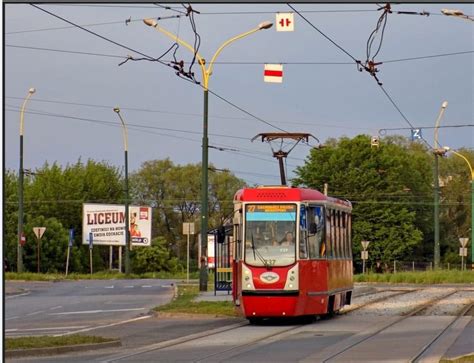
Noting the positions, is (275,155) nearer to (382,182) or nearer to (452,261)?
(382,182)

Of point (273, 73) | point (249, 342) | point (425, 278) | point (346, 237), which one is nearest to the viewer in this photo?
point (273, 73)

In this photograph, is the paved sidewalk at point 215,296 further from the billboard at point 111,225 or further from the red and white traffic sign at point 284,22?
the billboard at point 111,225

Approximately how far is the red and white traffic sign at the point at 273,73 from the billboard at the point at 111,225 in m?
55.6

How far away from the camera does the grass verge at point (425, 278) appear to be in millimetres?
56469

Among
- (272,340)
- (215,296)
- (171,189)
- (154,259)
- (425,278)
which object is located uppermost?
(171,189)

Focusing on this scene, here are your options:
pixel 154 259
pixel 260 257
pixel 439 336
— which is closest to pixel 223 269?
pixel 260 257

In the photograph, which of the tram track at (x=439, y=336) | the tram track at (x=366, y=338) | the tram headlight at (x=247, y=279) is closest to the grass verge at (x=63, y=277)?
the tram track at (x=439, y=336)

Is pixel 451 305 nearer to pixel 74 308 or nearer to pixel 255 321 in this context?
pixel 255 321

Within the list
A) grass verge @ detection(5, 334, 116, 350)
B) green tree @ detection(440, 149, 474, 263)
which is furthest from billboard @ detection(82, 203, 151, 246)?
grass verge @ detection(5, 334, 116, 350)

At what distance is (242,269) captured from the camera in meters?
24.9

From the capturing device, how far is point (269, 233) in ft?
82.4

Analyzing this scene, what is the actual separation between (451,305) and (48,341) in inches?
691

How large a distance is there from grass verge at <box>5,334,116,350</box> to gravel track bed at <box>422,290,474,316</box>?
12.4 meters

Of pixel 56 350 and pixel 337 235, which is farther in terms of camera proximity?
pixel 337 235
